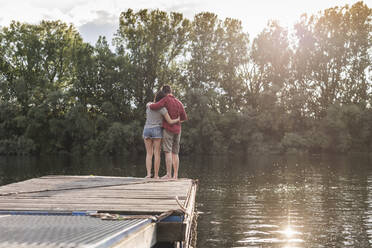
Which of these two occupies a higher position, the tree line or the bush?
the tree line

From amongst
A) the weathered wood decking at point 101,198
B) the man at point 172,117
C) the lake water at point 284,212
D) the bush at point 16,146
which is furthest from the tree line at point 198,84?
the weathered wood decking at point 101,198

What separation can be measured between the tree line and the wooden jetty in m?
33.9

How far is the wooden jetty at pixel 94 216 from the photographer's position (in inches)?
125

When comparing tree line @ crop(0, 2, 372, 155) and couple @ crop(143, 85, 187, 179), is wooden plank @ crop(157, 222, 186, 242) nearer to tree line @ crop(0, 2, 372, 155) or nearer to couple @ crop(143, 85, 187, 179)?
couple @ crop(143, 85, 187, 179)

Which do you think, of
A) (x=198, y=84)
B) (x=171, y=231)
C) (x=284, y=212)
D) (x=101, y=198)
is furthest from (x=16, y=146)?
(x=171, y=231)

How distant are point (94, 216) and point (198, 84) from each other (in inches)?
1712

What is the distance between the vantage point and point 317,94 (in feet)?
155

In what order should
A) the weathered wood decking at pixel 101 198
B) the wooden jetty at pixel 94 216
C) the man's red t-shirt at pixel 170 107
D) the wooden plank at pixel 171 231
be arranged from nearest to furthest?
1. the wooden jetty at pixel 94 216
2. the wooden plank at pixel 171 231
3. the weathered wood decking at pixel 101 198
4. the man's red t-shirt at pixel 170 107

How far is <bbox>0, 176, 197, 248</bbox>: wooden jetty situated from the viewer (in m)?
3.17

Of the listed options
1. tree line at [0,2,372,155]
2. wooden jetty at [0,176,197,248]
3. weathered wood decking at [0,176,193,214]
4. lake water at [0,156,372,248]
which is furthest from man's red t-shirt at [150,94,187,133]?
tree line at [0,2,372,155]

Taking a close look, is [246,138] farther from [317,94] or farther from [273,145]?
[317,94]

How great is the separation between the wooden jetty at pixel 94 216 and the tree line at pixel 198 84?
33.9 m

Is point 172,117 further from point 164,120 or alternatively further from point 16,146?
point 16,146

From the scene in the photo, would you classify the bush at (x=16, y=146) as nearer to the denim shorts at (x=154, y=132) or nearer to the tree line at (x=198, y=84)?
the tree line at (x=198, y=84)
